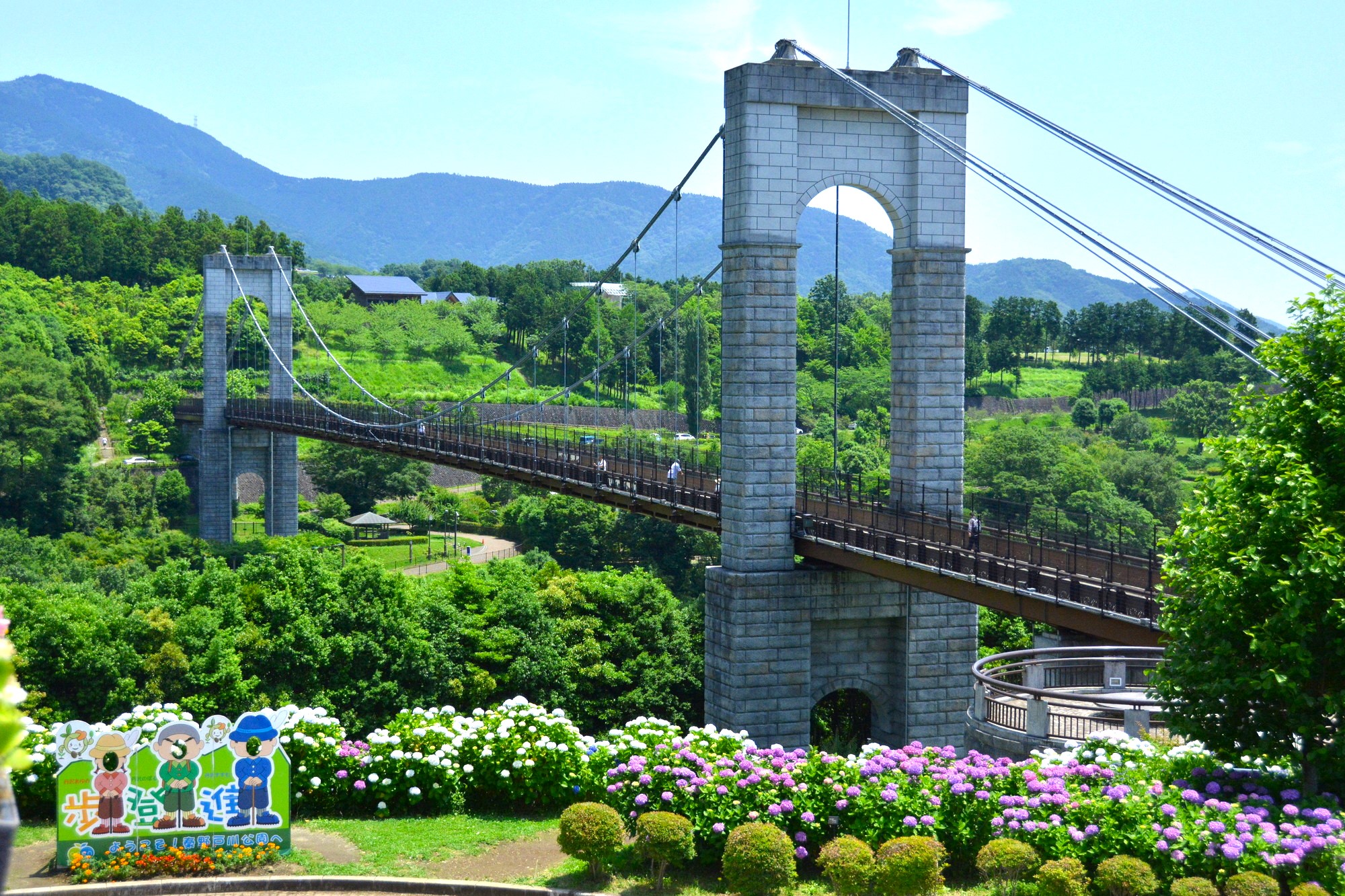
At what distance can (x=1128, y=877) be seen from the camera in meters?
14.0

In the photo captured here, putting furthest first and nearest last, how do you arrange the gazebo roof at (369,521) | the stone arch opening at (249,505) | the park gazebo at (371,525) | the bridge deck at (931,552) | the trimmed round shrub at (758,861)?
the stone arch opening at (249,505) → the park gazebo at (371,525) → the gazebo roof at (369,521) → the bridge deck at (931,552) → the trimmed round shrub at (758,861)

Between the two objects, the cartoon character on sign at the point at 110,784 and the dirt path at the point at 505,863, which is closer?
the cartoon character on sign at the point at 110,784

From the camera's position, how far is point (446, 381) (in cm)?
9850

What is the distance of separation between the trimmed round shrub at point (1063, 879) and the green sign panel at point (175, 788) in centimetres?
832

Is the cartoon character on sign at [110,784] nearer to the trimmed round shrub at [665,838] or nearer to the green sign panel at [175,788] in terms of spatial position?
the green sign panel at [175,788]

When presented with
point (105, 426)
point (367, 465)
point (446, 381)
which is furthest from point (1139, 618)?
point (446, 381)

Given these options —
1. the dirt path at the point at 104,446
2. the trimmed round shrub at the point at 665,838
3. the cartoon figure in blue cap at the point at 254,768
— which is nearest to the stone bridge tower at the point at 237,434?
the dirt path at the point at 104,446

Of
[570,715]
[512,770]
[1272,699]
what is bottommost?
[570,715]

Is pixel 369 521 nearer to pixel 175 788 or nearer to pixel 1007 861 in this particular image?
pixel 175 788

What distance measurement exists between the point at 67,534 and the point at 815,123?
141 feet

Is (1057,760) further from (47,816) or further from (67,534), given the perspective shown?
(67,534)

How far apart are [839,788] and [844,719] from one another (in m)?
15.3

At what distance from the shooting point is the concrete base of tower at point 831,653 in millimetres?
28531

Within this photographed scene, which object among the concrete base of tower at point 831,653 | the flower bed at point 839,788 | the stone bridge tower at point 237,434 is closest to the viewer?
the flower bed at point 839,788
